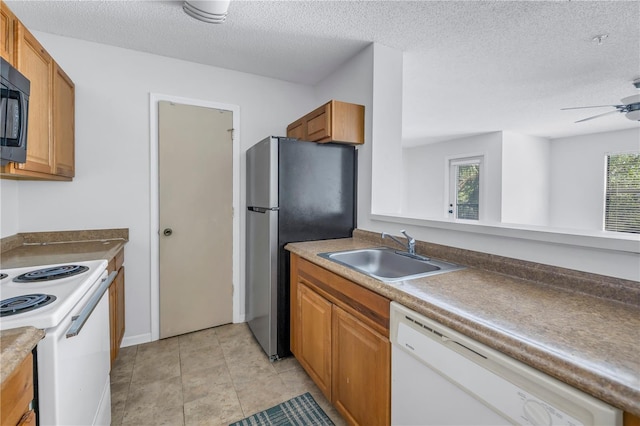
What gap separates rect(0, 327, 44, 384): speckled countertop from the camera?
2.37 feet

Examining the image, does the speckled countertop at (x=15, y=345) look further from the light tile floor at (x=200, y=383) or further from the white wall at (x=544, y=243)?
the white wall at (x=544, y=243)

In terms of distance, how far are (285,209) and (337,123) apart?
2.54 ft

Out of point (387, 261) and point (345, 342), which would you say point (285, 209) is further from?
point (345, 342)

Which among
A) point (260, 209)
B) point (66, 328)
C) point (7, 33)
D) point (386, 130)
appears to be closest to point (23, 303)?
point (66, 328)

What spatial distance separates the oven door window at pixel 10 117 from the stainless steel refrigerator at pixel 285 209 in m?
1.26

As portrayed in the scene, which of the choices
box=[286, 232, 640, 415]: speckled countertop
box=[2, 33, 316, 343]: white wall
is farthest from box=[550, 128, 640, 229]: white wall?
box=[2, 33, 316, 343]: white wall

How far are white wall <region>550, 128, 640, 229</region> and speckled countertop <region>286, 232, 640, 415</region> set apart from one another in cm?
521

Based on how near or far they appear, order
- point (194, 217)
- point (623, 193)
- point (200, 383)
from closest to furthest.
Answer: point (200, 383) → point (194, 217) → point (623, 193)

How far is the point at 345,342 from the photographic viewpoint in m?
1.50

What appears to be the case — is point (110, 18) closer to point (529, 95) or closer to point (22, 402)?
point (22, 402)

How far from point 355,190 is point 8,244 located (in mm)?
2486

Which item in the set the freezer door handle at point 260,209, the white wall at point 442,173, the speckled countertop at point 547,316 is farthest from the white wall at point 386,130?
the white wall at point 442,173

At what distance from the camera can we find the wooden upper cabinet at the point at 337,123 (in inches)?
88.8

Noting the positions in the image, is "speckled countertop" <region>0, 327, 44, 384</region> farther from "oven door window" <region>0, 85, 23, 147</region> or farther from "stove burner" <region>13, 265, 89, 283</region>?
"oven door window" <region>0, 85, 23, 147</region>
